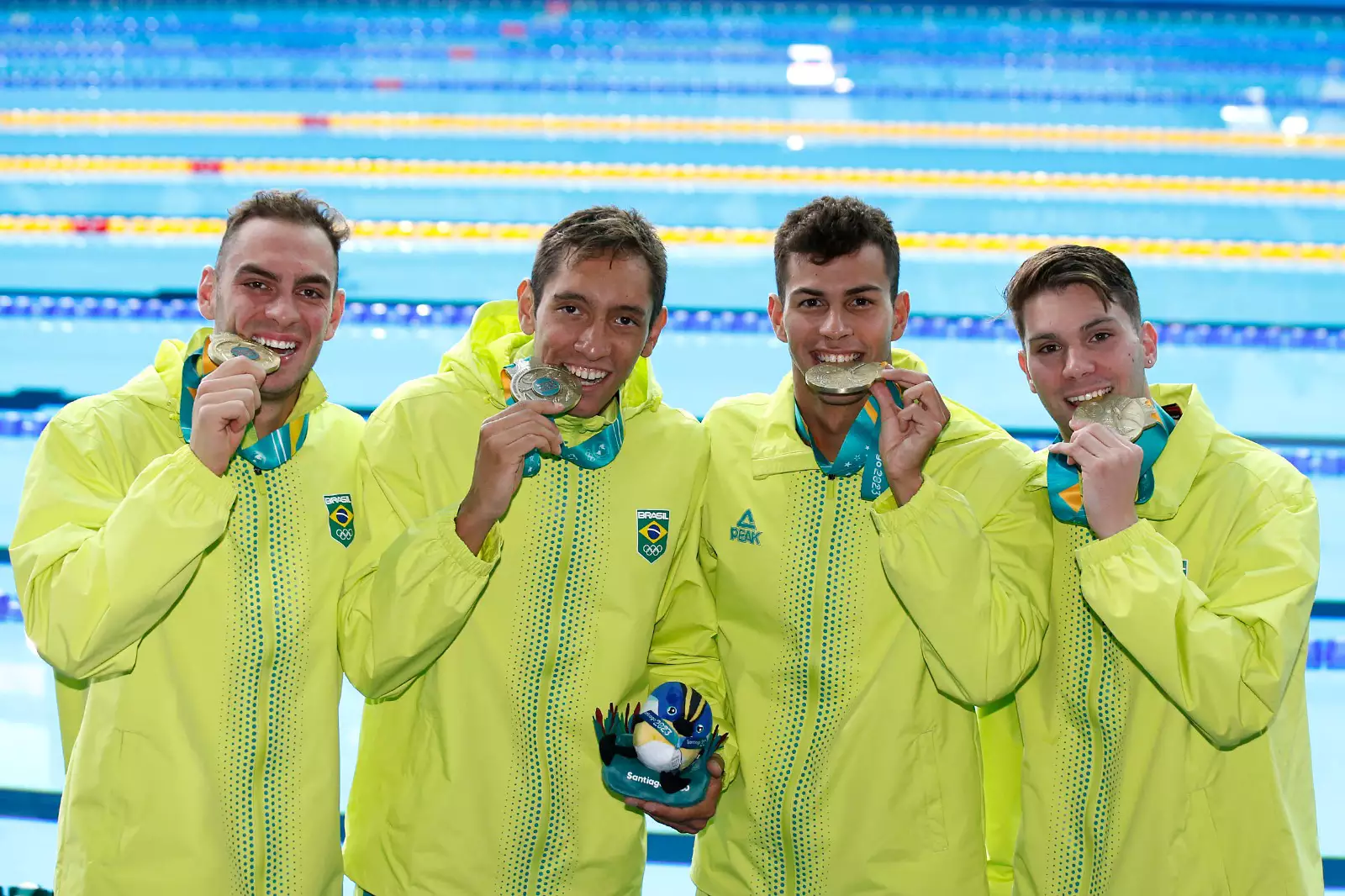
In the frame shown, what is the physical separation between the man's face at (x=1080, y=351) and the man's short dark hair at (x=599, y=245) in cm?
64

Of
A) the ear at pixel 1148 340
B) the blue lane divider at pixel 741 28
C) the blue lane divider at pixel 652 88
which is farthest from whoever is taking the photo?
the blue lane divider at pixel 741 28

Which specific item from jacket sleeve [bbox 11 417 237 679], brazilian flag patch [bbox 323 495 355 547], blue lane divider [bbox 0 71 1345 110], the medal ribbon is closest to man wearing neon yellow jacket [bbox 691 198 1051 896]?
the medal ribbon

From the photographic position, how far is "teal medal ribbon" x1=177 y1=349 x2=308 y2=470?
1.96m

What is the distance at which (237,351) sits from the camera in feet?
6.46

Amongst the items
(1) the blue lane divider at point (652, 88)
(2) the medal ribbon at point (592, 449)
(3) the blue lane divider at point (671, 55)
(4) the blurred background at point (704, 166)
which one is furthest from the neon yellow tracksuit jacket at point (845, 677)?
(3) the blue lane divider at point (671, 55)

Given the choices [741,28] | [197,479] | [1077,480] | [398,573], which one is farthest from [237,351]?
[741,28]

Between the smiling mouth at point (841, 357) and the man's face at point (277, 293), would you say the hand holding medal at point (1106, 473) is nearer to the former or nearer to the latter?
the smiling mouth at point (841, 357)

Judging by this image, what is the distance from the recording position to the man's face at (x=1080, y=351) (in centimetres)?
208

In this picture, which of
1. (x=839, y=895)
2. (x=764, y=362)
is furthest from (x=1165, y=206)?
(x=839, y=895)

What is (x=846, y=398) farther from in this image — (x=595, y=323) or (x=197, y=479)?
(x=197, y=479)

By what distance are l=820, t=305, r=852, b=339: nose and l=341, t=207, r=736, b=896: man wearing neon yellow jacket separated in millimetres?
295

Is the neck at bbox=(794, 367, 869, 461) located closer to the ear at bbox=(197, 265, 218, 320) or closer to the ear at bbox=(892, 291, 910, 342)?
the ear at bbox=(892, 291, 910, 342)

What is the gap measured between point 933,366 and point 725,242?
1592mm

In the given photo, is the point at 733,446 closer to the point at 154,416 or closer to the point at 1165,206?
the point at 154,416
